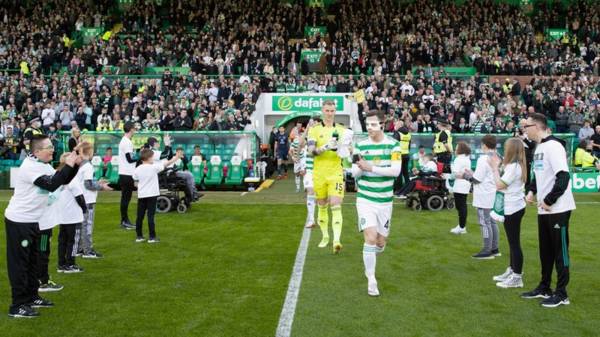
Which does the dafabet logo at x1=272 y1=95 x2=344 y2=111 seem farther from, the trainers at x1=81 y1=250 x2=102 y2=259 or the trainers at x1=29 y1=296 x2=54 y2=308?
the trainers at x1=29 y1=296 x2=54 y2=308

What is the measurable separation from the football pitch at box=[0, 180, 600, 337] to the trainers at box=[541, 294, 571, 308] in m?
0.09

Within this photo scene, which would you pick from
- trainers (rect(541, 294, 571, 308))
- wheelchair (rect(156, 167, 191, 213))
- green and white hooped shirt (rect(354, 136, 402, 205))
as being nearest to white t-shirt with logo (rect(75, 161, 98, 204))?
green and white hooped shirt (rect(354, 136, 402, 205))

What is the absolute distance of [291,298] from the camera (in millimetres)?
8320

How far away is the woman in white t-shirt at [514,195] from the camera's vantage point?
8.98 m

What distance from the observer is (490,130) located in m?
26.1

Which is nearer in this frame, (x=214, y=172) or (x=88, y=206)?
(x=88, y=206)

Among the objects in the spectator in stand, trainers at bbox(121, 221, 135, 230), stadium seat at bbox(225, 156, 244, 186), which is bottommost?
trainers at bbox(121, 221, 135, 230)

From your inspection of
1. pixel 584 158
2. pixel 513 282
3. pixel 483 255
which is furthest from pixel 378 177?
pixel 584 158

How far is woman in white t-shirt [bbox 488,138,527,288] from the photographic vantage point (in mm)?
8977

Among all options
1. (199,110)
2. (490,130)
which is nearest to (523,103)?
(490,130)

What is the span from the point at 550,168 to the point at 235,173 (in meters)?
16.8

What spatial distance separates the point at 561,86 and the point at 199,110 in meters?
15.8

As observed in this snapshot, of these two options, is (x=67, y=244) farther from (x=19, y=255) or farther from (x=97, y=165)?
(x=97, y=165)

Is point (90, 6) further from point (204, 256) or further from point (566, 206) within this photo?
point (566, 206)
